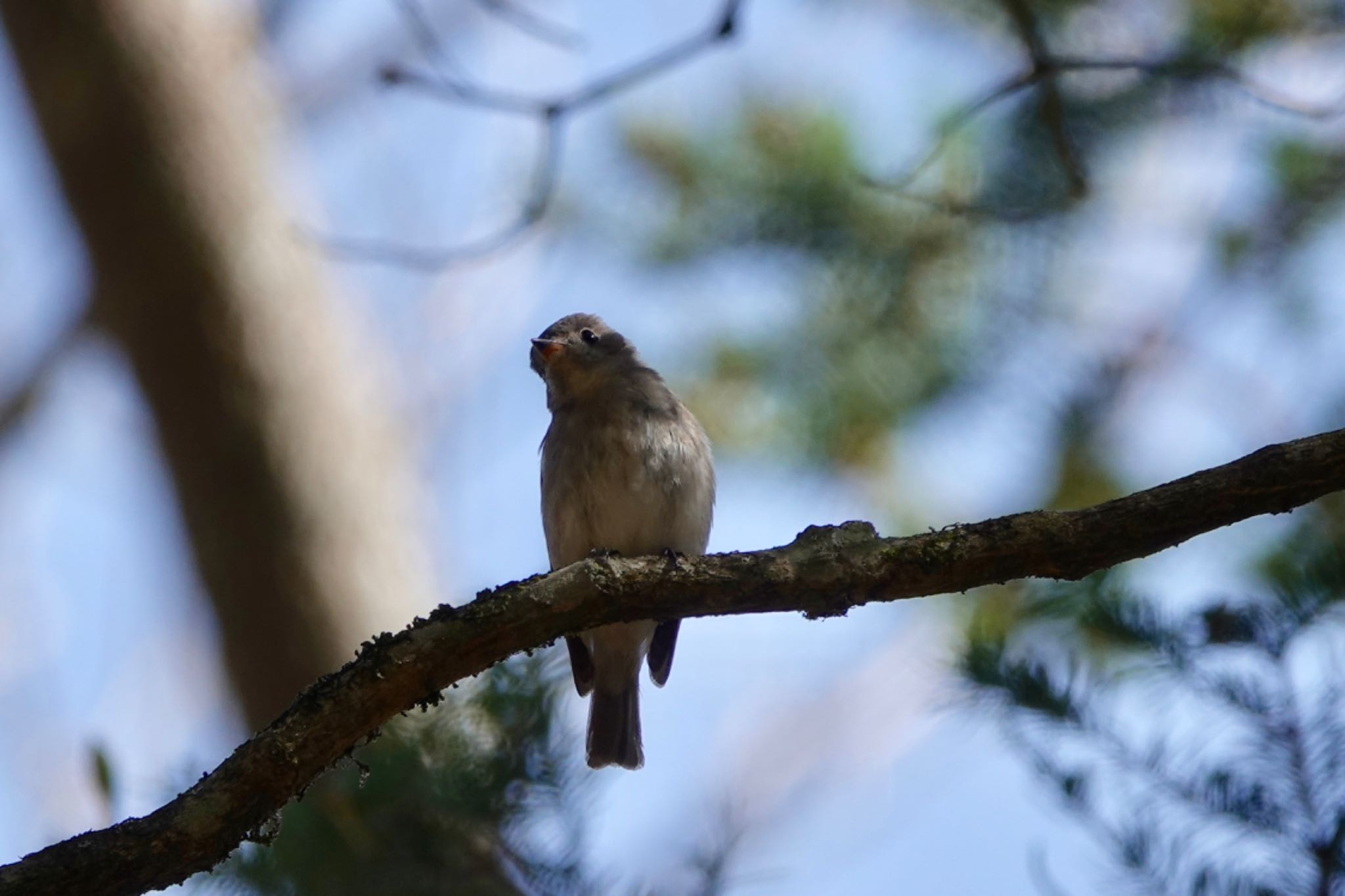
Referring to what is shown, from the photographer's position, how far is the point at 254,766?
277cm

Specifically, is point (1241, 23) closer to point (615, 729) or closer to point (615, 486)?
point (615, 486)

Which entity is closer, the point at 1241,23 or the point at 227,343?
the point at 227,343

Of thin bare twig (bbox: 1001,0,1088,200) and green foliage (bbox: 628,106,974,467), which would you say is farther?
green foliage (bbox: 628,106,974,467)

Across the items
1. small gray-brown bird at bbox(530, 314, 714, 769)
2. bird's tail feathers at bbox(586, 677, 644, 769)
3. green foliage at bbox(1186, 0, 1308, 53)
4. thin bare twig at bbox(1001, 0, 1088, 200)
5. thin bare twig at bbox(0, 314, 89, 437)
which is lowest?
bird's tail feathers at bbox(586, 677, 644, 769)

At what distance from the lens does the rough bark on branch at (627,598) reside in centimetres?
267

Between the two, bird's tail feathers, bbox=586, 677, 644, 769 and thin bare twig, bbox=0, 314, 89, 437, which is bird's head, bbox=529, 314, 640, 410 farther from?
thin bare twig, bbox=0, 314, 89, 437

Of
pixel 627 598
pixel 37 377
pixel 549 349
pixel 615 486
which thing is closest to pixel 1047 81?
pixel 615 486

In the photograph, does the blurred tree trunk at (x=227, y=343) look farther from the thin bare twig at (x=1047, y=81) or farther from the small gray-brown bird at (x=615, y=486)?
the thin bare twig at (x=1047, y=81)

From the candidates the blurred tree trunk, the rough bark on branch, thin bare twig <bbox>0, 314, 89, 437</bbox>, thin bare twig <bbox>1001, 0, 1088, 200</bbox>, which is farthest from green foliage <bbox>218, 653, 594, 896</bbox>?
thin bare twig <bbox>0, 314, 89, 437</bbox>

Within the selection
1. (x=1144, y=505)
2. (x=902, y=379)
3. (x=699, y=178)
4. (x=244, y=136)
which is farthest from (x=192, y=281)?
(x=1144, y=505)

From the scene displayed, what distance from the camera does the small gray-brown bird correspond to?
5184 mm

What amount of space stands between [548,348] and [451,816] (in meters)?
2.43

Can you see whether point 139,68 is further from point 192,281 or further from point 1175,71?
point 1175,71

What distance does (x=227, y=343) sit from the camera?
5688 mm
